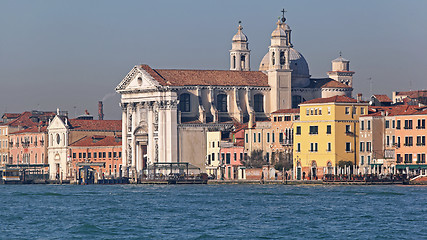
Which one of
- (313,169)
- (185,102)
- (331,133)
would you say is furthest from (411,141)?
(185,102)

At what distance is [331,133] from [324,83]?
92.5ft

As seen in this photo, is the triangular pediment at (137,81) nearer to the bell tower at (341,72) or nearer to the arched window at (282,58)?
the arched window at (282,58)

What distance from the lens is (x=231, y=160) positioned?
11306 centimetres

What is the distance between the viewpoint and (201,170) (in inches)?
4670

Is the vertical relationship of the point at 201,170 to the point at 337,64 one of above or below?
below

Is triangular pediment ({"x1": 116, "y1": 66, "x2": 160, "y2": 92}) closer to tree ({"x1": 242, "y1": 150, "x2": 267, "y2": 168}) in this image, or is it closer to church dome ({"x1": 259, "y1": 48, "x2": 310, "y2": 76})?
tree ({"x1": 242, "y1": 150, "x2": 267, "y2": 168})

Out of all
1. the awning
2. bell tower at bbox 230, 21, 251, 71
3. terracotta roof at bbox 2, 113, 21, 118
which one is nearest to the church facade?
bell tower at bbox 230, 21, 251, 71

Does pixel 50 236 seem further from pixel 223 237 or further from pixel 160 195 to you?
pixel 160 195

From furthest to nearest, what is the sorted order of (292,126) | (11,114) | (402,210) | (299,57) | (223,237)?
(11,114) < (299,57) < (292,126) < (402,210) < (223,237)

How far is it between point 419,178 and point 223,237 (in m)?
39.8

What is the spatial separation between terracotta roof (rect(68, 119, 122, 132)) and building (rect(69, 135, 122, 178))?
3.10 meters

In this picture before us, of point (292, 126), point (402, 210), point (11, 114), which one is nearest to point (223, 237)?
point (402, 210)

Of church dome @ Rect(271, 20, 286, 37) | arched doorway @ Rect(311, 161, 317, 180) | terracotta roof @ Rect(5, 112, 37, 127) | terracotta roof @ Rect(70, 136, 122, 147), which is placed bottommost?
arched doorway @ Rect(311, 161, 317, 180)

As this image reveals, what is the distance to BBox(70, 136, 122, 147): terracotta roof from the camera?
128875 mm
